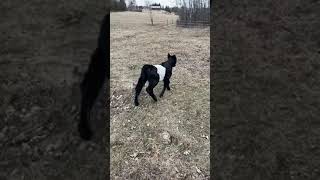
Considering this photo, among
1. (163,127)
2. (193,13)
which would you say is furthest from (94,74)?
(193,13)

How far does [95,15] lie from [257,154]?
85.2 inches

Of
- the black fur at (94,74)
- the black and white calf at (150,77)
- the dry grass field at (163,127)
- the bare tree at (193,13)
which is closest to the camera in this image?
the dry grass field at (163,127)

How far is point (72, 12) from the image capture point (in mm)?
3207

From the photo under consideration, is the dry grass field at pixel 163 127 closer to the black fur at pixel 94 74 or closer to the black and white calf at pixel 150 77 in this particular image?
the black and white calf at pixel 150 77

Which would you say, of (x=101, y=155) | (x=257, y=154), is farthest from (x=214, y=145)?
(x=101, y=155)

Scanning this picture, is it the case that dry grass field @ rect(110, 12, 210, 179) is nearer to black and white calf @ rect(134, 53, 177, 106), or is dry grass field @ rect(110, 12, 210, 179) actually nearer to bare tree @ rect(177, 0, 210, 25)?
black and white calf @ rect(134, 53, 177, 106)

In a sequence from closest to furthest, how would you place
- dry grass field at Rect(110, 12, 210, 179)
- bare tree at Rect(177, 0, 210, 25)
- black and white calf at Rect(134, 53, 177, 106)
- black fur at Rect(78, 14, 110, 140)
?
dry grass field at Rect(110, 12, 210, 179), black fur at Rect(78, 14, 110, 140), black and white calf at Rect(134, 53, 177, 106), bare tree at Rect(177, 0, 210, 25)

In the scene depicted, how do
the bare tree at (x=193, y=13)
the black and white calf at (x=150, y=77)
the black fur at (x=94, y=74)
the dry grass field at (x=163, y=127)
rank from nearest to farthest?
the dry grass field at (x=163, y=127) < the black fur at (x=94, y=74) < the black and white calf at (x=150, y=77) < the bare tree at (x=193, y=13)

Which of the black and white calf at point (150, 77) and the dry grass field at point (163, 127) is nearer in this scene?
the dry grass field at point (163, 127)

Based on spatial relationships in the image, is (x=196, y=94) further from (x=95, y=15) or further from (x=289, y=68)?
(x=95, y=15)

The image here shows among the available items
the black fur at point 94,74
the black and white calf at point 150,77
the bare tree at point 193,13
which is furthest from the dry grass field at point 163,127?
the bare tree at point 193,13

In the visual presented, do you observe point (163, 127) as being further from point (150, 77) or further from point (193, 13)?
point (193, 13)

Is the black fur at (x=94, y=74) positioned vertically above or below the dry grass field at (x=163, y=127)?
above

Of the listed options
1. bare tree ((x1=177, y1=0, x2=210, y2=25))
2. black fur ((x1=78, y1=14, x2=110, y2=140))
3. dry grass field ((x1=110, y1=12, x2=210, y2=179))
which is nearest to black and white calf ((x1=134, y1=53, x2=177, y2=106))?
dry grass field ((x1=110, y1=12, x2=210, y2=179))
